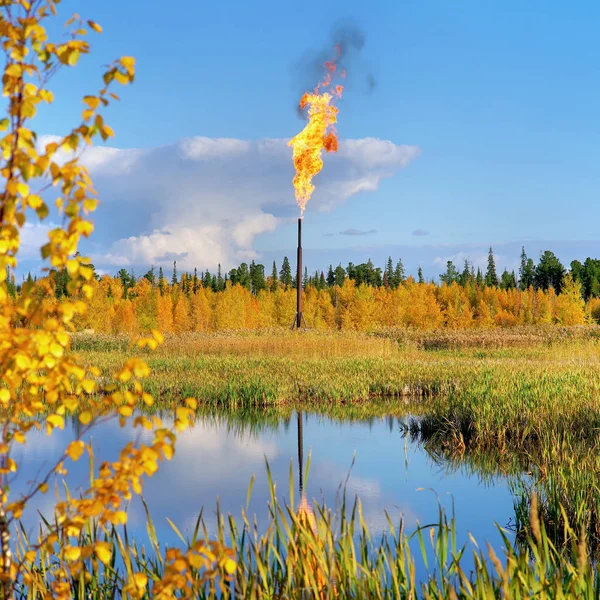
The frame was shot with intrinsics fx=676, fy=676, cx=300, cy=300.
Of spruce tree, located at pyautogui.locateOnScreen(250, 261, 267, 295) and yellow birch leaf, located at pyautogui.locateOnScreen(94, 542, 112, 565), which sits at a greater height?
spruce tree, located at pyautogui.locateOnScreen(250, 261, 267, 295)

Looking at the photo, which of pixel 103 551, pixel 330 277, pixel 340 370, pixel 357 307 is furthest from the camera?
pixel 330 277

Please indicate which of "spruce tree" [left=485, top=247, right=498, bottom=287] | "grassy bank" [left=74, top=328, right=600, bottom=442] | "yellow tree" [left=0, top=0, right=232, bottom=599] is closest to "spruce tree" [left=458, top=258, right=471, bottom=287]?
"spruce tree" [left=485, top=247, right=498, bottom=287]

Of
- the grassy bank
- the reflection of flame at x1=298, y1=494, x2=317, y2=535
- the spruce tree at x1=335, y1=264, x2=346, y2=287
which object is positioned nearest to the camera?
the reflection of flame at x1=298, y1=494, x2=317, y2=535

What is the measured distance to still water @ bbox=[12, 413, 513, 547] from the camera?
782 cm

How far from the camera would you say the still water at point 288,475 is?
25.6ft

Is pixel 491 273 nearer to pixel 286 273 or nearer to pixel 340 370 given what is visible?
pixel 286 273

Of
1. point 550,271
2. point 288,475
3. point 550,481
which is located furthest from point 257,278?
point 550,481

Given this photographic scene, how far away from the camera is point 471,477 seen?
31.4 ft

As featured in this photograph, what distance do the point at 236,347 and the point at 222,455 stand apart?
13373mm

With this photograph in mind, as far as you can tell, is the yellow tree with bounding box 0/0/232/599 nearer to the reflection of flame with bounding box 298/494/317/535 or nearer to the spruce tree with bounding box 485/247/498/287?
the reflection of flame with bounding box 298/494/317/535

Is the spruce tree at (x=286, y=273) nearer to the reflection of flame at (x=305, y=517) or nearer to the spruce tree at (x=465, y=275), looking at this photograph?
the spruce tree at (x=465, y=275)

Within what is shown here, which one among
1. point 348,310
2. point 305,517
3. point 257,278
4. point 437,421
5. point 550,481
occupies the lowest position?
point 437,421

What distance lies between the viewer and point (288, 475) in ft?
30.9

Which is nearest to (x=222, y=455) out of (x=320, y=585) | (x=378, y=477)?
(x=378, y=477)
